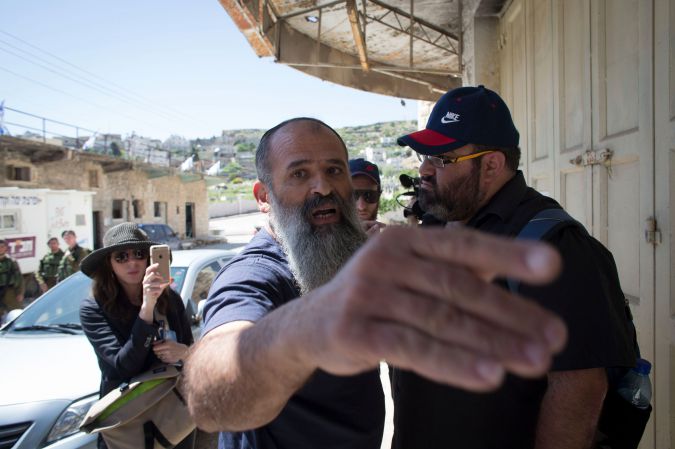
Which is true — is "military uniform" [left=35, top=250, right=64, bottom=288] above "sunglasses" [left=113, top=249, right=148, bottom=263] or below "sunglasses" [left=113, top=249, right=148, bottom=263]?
below

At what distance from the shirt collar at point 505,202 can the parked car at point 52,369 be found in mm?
2908

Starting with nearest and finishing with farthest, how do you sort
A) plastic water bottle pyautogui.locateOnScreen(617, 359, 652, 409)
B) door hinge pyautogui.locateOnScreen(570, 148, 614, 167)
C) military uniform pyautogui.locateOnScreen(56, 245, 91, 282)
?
plastic water bottle pyautogui.locateOnScreen(617, 359, 652, 409)
door hinge pyautogui.locateOnScreen(570, 148, 614, 167)
military uniform pyautogui.locateOnScreen(56, 245, 91, 282)

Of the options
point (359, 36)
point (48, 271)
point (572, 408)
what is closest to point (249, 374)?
point (572, 408)

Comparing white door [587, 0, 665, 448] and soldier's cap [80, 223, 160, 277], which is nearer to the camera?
white door [587, 0, 665, 448]

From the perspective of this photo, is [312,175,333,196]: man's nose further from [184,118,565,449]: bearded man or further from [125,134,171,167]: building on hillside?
[125,134,171,167]: building on hillside

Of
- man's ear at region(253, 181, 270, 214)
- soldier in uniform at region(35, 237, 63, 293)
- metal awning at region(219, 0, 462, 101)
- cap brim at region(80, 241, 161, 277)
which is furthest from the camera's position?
soldier in uniform at region(35, 237, 63, 293)

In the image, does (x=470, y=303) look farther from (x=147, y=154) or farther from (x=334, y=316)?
(x=147, y=154)

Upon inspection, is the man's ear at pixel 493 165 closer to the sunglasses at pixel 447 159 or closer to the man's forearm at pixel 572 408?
the sunglasses at pixel 447 159

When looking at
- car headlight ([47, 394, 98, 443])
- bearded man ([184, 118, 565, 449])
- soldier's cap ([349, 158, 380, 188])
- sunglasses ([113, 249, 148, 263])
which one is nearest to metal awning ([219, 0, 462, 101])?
soldier's cap ([349, 158, 380, 188])

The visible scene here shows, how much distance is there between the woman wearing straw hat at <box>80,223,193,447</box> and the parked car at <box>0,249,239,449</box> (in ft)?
1.25

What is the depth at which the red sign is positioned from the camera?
1215 cm

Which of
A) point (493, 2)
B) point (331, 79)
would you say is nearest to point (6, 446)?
point (493, 2)

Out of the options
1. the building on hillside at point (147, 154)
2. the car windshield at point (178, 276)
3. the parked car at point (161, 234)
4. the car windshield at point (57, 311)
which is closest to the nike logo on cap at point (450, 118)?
the car windshield at point (178, 276)

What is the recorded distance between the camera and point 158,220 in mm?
26609
